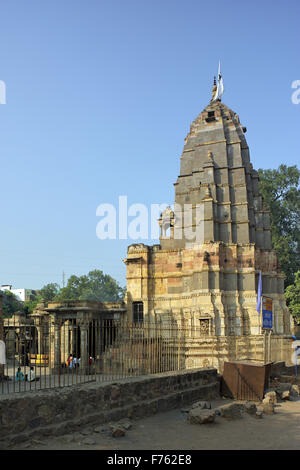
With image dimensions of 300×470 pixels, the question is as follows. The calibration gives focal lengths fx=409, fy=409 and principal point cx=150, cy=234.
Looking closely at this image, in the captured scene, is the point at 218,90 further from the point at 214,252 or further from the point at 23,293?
the point at 23,293

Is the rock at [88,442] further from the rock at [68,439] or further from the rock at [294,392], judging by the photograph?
the rock at [294,392]

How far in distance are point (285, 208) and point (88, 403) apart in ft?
135

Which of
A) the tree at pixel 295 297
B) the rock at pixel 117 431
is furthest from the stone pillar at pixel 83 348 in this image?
the tree at pixel 295 297

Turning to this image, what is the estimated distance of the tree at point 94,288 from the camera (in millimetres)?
70375

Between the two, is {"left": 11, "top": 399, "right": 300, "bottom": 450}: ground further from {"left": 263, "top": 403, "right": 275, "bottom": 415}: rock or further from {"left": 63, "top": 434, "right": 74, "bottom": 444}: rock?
{"left": 263, "top": 403, "right": 275, "bottom": 415}: rock

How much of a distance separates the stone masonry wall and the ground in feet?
0.74

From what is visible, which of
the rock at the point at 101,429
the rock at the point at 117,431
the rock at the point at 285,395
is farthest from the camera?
the rock at the point at 285,395

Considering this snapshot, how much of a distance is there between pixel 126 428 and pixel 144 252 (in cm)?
2019

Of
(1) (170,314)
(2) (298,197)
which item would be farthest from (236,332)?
(2) (298,197)

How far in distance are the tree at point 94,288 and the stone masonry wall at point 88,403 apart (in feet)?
189

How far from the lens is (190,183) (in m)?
29.8

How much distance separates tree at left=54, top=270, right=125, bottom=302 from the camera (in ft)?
231

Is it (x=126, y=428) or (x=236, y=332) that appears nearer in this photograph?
(x=126, y=428)

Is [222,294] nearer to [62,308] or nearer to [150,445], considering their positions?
[62,308]
